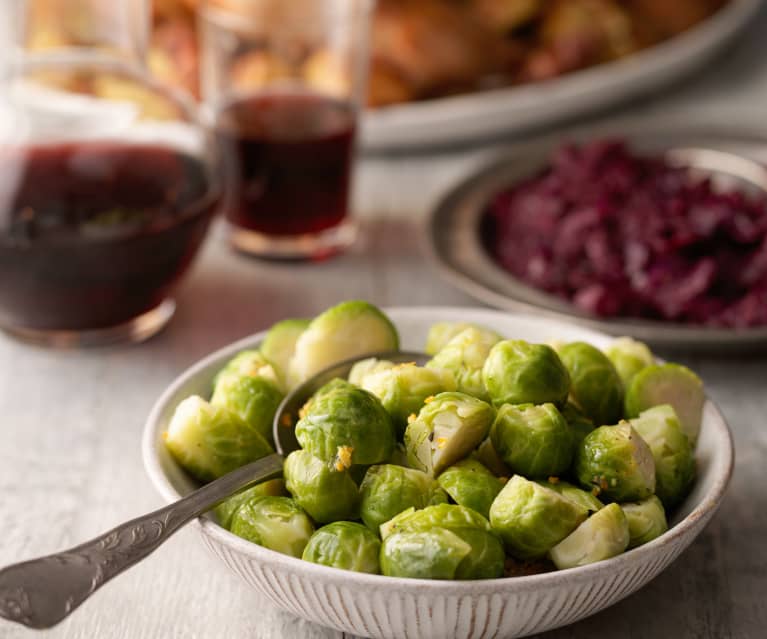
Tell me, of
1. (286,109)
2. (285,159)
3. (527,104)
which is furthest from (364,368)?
(527,104)

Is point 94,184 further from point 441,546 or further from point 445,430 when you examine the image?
point 441,546

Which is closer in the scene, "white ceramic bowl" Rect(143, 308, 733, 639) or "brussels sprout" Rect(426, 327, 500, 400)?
"white ceramic bowl" Rect(143, 308, 733, 639)

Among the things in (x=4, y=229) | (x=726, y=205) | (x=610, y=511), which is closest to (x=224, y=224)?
(x=4, y=229)

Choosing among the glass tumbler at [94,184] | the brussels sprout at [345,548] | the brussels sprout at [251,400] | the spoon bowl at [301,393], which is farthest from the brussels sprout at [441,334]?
the glass tumbler at [94,184]

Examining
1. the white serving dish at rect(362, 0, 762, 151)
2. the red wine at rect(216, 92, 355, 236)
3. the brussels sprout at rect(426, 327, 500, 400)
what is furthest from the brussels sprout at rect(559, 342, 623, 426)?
the white serving dish at rect(362, 0, 762, 151)

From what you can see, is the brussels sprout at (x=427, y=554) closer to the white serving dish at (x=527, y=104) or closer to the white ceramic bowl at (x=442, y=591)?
the white ceramic bowl at (x=442, y=591)

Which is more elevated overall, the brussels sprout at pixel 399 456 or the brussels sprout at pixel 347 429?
the brussels sprout at pixel 347 429

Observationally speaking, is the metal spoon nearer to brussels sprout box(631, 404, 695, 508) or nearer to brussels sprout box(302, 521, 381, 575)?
brussels sprout box(302, 521, 381, 575)
